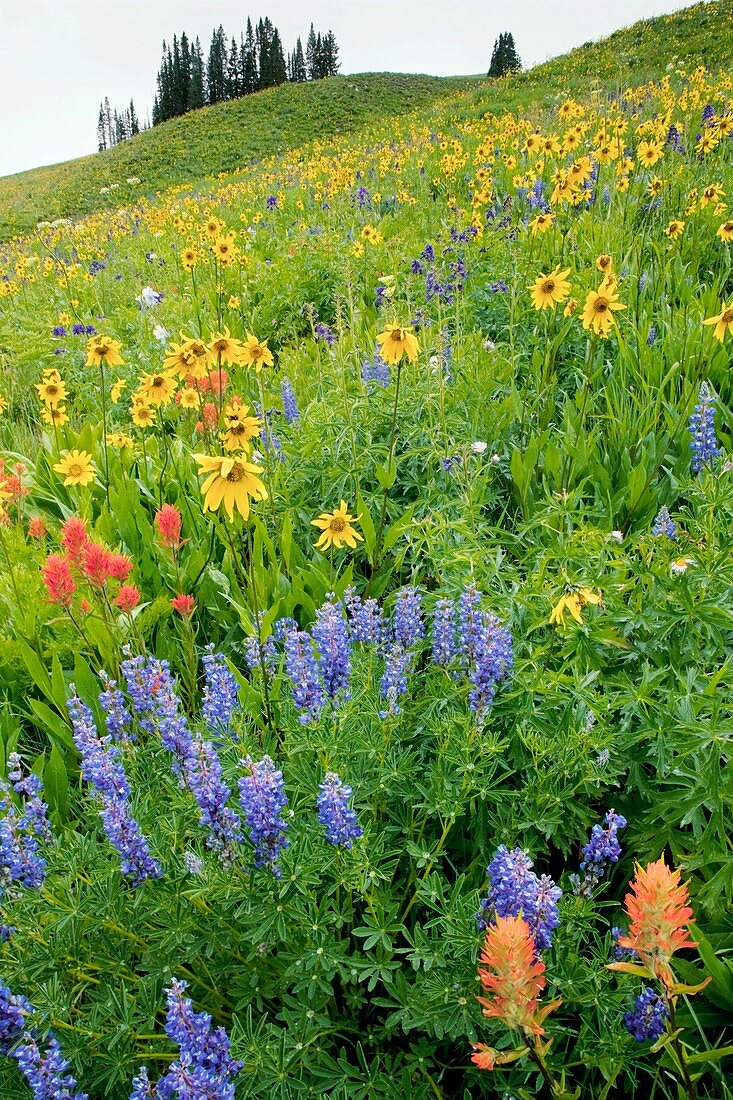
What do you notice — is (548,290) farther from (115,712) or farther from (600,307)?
(115,712)

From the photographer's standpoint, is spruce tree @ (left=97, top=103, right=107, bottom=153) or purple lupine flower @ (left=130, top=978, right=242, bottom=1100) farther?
spruce tree @ (left=97, top=103, right=107, bottom=153)

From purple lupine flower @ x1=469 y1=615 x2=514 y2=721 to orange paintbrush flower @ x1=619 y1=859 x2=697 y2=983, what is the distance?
732 mm

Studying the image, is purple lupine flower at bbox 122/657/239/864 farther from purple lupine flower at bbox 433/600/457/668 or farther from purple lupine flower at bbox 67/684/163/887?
purple lupine flower at bbox 433/600/457/668

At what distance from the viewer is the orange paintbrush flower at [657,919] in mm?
746

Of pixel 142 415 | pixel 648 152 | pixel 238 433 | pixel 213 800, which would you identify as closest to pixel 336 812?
pixel 213 800

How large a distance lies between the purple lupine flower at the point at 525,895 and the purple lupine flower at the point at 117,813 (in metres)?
0.68

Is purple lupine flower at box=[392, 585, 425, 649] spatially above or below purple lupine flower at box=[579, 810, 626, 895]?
above

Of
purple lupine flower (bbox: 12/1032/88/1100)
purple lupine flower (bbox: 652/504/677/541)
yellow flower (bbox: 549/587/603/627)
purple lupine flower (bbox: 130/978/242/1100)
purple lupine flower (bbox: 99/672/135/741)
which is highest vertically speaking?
purple lupine flower (bbox: 652/504/677/541)

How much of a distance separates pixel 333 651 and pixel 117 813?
0.62 metres

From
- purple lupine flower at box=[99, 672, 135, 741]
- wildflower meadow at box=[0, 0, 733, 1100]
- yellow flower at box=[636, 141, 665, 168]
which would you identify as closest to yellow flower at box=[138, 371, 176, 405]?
wildflower meadow at box=[0, 0, 733, 1100]

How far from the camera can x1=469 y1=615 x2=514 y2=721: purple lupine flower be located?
1.53m

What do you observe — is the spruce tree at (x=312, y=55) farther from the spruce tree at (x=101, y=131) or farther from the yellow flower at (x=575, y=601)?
the yellow flower at (x=575, y=601)

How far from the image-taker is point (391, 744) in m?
1.67

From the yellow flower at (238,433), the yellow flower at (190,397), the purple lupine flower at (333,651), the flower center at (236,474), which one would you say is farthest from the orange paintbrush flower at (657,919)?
the yellow flower at (190,397)
